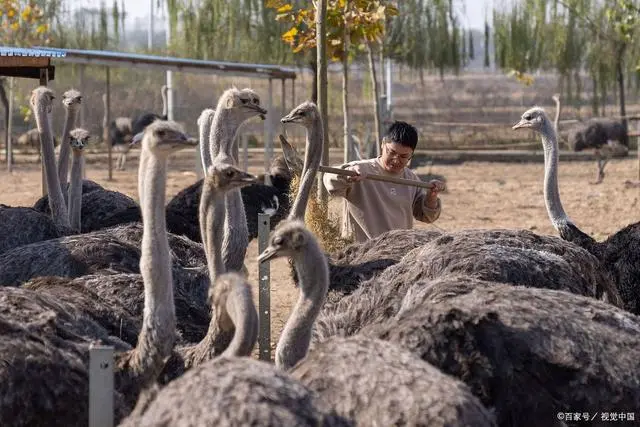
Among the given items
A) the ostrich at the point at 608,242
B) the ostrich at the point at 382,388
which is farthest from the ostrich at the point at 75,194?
the ostrich at the point at 382,388

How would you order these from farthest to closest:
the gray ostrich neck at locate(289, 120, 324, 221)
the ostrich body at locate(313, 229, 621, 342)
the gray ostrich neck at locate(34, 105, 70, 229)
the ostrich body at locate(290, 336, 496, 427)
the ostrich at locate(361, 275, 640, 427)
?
the gray ostrich neck at locate(34, 105, 70, 229) < the gray ostrich neck at locate(289, 120, 324, 221) < the ostrich body at locate(313, 229, 621, 342) < the ostrich at locate(361, 275, 640, 427) < the ostrich body at locate(290, 336, 496, 427)

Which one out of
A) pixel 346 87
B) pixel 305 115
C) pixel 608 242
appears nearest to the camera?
pixel 305 115

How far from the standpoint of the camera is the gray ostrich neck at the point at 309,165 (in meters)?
5.71

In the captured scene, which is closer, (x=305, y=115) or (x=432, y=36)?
(x=305, y=115)

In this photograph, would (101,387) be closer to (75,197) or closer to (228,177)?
(228,177)

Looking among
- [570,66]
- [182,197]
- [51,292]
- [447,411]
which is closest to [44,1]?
[570,66]

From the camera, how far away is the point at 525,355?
3.50 metres

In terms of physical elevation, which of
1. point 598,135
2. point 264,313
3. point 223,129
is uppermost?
point 223,129

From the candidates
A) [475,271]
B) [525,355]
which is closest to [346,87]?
[475,271]

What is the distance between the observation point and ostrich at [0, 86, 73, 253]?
21.0 ft

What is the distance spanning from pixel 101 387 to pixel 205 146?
3.04 meters

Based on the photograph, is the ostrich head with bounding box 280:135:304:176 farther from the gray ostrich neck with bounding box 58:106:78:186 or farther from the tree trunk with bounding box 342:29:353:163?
the tree trunk with bounding box 342:29:353:163

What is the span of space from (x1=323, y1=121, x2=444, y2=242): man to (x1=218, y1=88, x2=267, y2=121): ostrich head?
38.5 inches

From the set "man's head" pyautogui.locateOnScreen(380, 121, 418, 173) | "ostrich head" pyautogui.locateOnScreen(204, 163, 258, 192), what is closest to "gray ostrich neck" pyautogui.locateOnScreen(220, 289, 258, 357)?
"ostrich head" pyautogui.locateOnScreen(204, 163, 258, 192)
